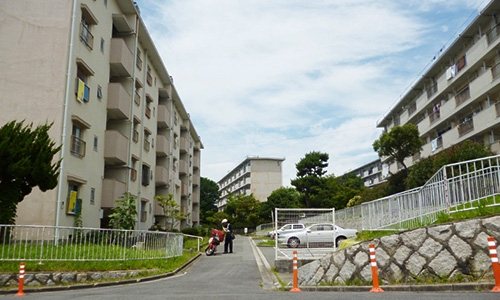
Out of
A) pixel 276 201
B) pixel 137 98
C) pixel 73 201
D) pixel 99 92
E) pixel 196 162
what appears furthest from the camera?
pixel 276 201

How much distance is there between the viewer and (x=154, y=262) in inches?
531

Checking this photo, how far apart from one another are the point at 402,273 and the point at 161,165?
26035mm

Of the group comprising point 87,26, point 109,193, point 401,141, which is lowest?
point 109,193

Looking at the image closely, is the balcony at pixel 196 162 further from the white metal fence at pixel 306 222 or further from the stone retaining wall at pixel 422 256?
the stone retaining wall at pixel 422 256

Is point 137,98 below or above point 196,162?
below

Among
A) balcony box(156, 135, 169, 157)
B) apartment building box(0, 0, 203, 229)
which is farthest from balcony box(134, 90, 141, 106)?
balcony box(156, 135, 169, 157)

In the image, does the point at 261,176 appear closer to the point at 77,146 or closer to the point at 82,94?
the point at 77,146

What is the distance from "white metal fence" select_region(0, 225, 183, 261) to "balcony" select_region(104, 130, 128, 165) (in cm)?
807

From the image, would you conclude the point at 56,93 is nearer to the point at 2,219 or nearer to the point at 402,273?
the point at 2,219

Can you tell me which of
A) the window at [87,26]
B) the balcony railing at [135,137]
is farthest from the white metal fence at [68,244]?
the balcony railing at [135,137]

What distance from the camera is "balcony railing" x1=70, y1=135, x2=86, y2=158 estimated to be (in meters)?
16.8

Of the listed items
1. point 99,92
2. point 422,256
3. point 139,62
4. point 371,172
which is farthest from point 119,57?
point 371,172

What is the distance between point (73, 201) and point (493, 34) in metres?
26.4

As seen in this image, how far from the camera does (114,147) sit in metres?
20.3
